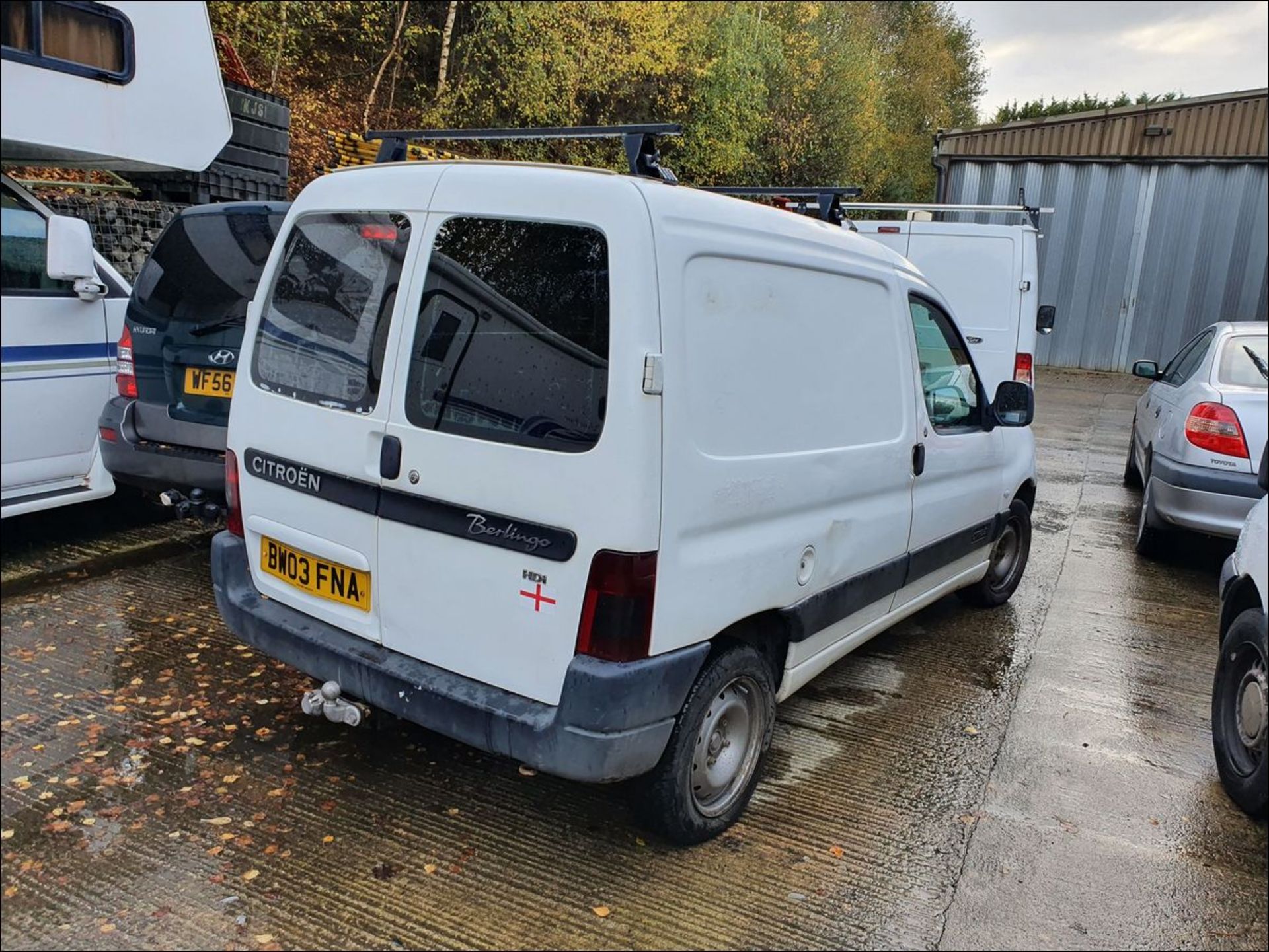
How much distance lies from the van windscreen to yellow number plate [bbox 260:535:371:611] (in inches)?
75.7

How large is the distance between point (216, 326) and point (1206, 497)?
17.9 ft

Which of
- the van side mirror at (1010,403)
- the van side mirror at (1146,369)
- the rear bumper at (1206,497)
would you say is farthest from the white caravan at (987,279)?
the van side mirror at (1010,403)

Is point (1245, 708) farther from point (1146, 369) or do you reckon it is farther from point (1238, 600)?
point (1146, 369)

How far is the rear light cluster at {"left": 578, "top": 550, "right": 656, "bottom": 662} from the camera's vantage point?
7.52 feet

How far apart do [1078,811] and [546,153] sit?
12.5m

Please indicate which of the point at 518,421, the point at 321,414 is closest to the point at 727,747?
the point at 518,421

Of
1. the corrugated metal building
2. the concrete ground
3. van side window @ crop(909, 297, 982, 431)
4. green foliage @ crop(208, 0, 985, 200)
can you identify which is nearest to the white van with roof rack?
the concrete ground

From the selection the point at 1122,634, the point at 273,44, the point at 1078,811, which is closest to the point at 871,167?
the point at 273,44

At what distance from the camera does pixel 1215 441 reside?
5.22m

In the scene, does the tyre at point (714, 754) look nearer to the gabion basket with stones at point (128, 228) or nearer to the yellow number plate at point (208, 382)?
the yellow number plate at point (208, 382)

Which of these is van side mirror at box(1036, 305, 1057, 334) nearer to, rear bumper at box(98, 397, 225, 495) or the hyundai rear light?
rear bumper at box(98, 397, 225, 495)

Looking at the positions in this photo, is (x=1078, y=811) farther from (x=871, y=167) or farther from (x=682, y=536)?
(x=871, y=167)

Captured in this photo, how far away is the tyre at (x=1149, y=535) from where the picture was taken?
5.95 metres

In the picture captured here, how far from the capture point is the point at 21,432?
2018 millimetres
